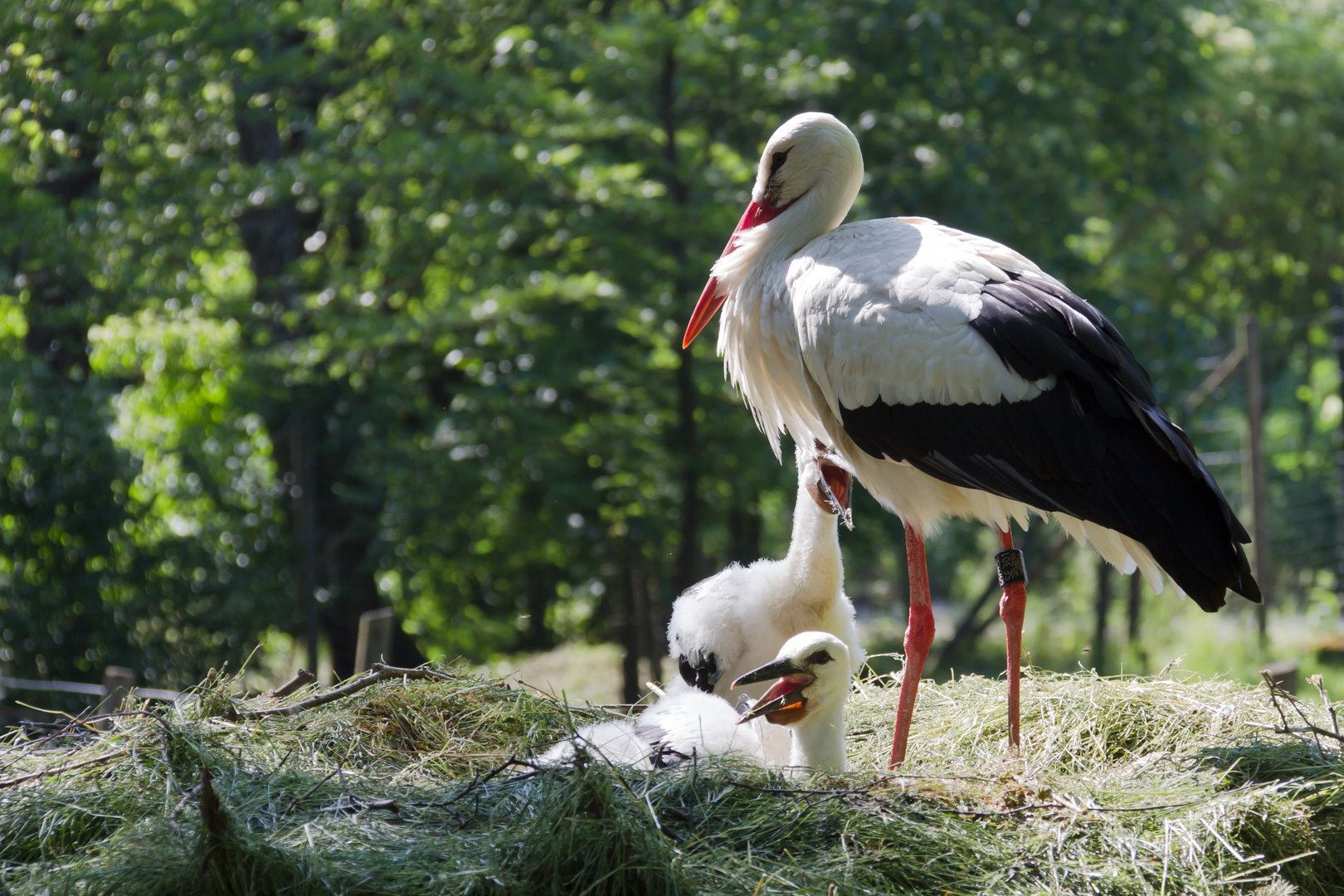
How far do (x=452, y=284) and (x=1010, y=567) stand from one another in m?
5.45

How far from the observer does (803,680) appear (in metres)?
2.73

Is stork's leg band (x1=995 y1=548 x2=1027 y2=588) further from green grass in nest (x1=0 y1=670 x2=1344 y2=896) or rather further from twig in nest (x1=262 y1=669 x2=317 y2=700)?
twig in nest (x1=262 y1=669 x2=317 y2=700)

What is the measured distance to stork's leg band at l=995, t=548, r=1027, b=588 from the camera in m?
3.11

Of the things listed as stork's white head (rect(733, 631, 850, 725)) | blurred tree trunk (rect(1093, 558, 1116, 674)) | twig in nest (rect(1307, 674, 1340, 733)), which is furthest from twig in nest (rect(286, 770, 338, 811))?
blurred tree trunk (rect(1093, 558, 1116, 674))

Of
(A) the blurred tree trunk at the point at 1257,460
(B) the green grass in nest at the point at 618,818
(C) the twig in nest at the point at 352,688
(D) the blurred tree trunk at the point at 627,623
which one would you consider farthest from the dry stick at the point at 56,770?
(A) the blurred tree trunk at the point at 1257,460

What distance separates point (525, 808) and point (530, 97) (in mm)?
5419

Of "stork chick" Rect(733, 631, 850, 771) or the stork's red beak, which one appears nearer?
"stork chick" Rect(733, 631, 850, 771)

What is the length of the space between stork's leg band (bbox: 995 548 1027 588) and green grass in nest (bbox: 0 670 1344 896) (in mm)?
482

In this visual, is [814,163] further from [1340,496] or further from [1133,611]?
[1340,496]

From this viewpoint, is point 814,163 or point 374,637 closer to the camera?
point 814,163

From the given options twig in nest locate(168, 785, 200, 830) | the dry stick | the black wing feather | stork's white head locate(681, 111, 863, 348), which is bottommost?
the dry stick

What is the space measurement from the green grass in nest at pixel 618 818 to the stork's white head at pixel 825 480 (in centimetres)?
89

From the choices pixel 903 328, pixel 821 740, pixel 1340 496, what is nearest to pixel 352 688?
pixel 821 740

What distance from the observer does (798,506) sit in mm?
3695
